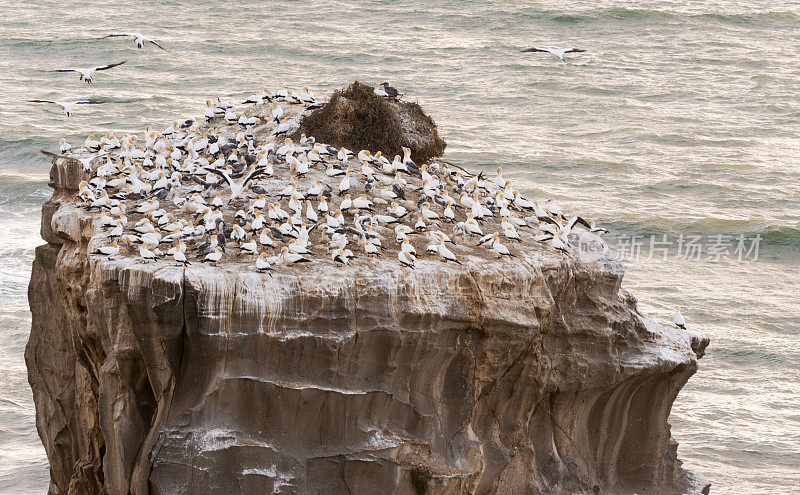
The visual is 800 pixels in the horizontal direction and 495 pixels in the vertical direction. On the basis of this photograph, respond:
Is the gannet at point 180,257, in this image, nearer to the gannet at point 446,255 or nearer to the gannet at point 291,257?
the gannet at point 291,257

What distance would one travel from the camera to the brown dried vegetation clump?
19.5m

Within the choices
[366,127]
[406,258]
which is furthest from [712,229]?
[406,258]

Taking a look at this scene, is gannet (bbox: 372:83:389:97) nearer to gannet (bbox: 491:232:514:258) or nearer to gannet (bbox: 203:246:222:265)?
gannet (bbox: 491:232:514:258)

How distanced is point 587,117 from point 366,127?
28199mm

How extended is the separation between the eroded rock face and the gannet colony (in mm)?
501

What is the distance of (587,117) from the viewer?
46.3 metres

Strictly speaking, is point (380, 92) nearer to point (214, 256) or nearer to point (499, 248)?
point (499, 248)

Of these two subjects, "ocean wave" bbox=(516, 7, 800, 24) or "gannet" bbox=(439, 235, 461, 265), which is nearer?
"gannet" bbox=(439, 235, 461, 265)

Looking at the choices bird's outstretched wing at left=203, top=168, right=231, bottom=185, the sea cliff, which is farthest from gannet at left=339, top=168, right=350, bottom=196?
bird's outstretched wing at left=203, top=168, right=231, bottom=185

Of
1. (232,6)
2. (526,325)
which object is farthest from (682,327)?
(232,6)

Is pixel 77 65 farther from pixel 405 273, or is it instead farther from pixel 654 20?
pixel 405 273

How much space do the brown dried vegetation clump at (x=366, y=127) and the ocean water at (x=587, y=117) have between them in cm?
925

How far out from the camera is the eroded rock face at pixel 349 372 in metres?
13.4

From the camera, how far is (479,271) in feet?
47.7
